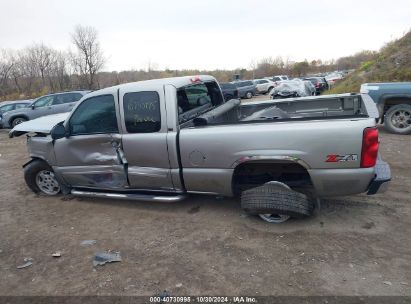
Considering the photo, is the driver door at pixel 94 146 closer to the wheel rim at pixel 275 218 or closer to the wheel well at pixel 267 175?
the wheel well at pixel 267 175

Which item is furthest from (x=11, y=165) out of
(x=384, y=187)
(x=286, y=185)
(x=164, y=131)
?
(x=384, y=187)

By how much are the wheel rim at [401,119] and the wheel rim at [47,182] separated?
26.8ft

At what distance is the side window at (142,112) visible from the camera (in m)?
3.94

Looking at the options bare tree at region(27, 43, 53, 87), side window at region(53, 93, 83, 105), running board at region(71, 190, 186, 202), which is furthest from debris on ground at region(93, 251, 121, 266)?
bare tree at region(27, 43, 53, 87)

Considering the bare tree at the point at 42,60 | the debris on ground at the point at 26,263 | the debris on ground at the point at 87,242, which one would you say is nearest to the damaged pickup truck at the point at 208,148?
the debris on ground at the point at 87,242

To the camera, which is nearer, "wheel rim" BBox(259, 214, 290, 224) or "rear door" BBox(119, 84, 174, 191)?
"wheel rim" BBox(259, 214, 290, 224)

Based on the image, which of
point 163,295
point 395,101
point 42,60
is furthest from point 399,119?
point 42,60

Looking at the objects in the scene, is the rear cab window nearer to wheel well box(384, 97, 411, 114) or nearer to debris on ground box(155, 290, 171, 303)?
debris on ground box(155, 290, 171, 303)

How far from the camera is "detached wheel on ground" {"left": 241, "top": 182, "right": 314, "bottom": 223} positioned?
3520mm

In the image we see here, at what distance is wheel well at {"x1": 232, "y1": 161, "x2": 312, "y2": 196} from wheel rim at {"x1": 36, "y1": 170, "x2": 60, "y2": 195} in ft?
10.9

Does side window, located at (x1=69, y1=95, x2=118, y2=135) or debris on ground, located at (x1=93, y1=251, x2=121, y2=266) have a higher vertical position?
side window, located at (x1=69, y1=95, x2=118, y2=135)

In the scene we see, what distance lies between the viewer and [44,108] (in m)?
15.0

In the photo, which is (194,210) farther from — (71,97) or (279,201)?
(71,97)

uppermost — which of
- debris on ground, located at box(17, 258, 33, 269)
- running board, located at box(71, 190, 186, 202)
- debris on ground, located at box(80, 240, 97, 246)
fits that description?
running board, located at box(71, 190, 186, 202)
